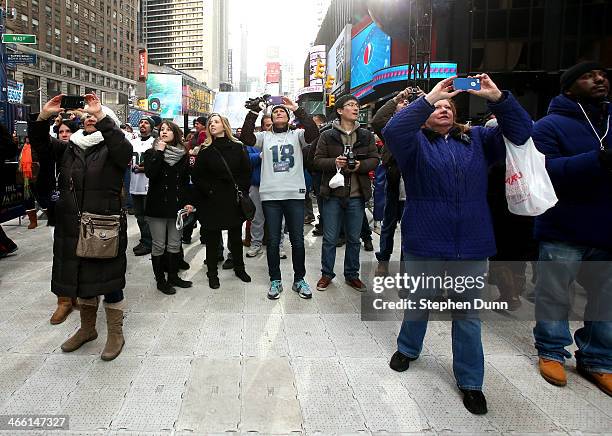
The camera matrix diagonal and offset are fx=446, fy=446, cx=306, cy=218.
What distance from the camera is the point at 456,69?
2455cm

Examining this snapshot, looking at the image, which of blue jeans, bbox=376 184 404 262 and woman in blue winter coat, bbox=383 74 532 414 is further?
blue jeans, bbox=376 184 404 262

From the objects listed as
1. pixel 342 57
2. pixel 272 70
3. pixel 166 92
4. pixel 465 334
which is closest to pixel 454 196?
pixel 465 334

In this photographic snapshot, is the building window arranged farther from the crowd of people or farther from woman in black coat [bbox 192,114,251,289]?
the crowd of people

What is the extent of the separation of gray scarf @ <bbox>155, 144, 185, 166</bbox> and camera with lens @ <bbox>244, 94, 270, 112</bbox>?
3.46ft

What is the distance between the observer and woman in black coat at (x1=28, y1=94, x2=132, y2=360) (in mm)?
3586

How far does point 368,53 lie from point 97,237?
31.2 m

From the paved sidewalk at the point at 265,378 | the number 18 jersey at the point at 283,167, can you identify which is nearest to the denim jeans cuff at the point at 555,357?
the paved sidewalk at the point at 265,378

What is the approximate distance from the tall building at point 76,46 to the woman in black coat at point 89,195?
190 feet

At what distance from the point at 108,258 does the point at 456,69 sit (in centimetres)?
2465

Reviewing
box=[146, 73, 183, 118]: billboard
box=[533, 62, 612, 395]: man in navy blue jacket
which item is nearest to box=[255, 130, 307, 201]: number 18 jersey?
box=[533, 62, 612, 395]: man in navy blue jacket

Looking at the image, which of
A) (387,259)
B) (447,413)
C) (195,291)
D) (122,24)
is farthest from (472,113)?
(122,24)

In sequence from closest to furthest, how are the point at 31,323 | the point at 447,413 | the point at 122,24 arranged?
the point at 447,413 < the point at 31,323 < the point at 122,24

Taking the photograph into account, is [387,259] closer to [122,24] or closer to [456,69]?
[456,69]

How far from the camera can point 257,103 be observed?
521 centimetres
